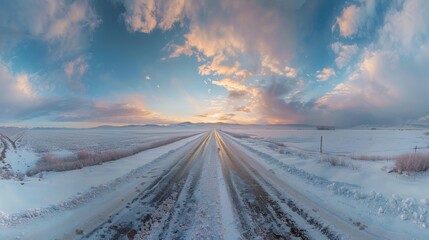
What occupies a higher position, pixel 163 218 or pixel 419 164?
pixel 419 164

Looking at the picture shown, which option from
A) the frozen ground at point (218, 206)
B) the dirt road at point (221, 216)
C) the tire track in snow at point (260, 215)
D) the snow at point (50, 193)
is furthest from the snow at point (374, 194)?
the snow at point (50, 193)

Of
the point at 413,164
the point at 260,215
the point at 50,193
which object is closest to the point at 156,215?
the point at 260,215

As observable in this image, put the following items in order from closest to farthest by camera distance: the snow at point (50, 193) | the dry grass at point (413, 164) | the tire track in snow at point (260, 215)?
the tire track in snow at point (260, 215), the snow at point (50, 193), the dry grass at point (413, 164)

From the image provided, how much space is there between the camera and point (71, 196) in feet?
23.5

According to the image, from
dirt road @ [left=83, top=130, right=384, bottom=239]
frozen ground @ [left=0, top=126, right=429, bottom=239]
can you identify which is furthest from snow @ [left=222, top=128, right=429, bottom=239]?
dirt road @ [left=83, top=130, right=384, bottom=239]

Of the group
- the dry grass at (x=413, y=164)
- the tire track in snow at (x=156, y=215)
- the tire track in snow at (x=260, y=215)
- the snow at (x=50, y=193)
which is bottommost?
the snow at (x=50, y=193)

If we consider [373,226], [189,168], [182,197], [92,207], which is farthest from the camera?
[189,168]

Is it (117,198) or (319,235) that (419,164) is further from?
(117,198)

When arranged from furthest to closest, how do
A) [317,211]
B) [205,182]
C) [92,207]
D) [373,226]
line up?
[205,182], [92,207], [317,211], [373,226]

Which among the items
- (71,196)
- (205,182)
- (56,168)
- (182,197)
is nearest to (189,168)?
(205,182)

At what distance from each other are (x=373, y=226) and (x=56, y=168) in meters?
14.4

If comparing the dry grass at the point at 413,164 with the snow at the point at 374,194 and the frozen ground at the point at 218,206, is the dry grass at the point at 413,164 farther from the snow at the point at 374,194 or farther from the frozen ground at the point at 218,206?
the frozen ground at the point at 218,206

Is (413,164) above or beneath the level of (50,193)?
above

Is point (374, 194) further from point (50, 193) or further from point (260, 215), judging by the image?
point (50, 193)
